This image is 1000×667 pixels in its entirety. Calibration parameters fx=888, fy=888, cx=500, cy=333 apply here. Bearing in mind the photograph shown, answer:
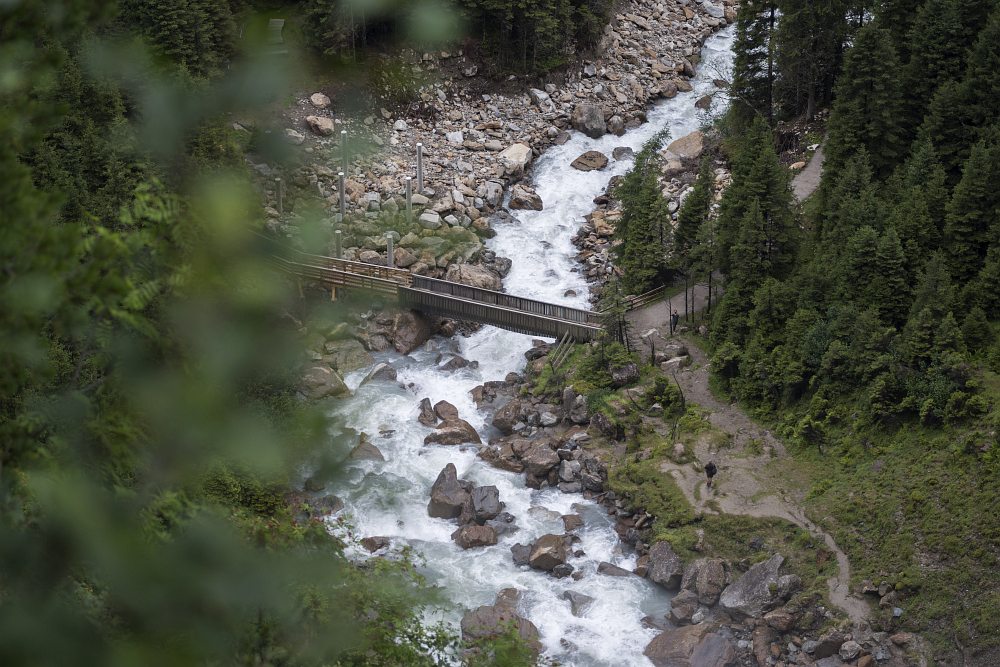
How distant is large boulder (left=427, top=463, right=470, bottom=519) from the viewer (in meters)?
23.7

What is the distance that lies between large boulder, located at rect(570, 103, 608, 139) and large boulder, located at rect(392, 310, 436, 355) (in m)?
17.0

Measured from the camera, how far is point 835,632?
18562 millimetres

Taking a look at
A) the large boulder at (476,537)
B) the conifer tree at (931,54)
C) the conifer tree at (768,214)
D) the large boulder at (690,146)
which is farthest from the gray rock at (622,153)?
the large boulder at (476,537)

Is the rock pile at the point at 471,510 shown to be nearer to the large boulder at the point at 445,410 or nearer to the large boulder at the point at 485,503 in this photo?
the large boulder at the point at 485,503

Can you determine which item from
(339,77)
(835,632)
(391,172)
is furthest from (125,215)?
(391,172)

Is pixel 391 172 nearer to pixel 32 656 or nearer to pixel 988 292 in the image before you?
pixel 988 292

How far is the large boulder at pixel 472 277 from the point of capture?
33.0 metres

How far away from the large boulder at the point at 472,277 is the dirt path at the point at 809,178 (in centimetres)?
1214

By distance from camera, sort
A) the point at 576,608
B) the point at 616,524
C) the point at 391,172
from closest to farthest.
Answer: the point at 576,608
the point at 616,524
the point at 391,172

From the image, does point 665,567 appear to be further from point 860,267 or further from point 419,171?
point 419,171

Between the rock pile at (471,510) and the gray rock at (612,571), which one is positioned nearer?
the gray rock at (612,571)

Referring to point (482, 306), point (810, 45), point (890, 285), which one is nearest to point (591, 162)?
point (810, 45)

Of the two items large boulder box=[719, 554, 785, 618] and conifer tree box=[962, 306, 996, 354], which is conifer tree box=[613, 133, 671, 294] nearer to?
conifer tree box=[962, 306, 996, 354]

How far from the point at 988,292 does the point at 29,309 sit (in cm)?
2519
